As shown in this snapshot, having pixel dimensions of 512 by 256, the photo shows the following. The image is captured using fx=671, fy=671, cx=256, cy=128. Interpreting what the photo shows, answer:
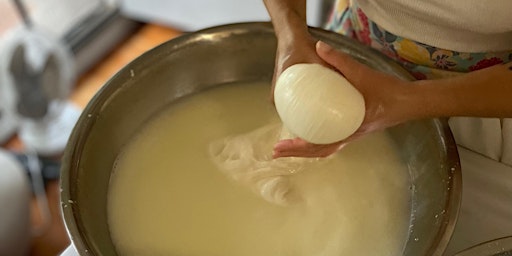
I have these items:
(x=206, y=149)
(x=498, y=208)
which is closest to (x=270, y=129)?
(x=206, y=149)

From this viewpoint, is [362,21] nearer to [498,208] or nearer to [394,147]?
[394,147]

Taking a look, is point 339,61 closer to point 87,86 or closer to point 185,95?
point 185,95

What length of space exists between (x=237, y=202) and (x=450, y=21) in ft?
1.09

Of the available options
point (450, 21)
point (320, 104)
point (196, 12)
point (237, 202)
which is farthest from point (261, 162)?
point (196, 12)

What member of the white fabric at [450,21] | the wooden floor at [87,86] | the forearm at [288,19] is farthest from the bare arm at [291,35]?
the wooden floor at [87,86]

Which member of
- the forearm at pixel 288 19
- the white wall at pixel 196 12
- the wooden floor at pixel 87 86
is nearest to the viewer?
the forearm at pixel 288 19

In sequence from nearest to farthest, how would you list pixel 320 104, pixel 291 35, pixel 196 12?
pixel 320 104 → pixel 291 35 → pixel 196 12

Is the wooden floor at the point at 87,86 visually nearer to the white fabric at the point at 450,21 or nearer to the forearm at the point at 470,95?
the white fabric at the point at 450,21

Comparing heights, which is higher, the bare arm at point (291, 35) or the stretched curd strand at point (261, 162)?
the bare arm at point (291, 35)

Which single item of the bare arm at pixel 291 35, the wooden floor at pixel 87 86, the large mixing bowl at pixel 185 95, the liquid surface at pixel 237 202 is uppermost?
the bare arm at pixel 291 35

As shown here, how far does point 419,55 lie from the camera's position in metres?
0.88

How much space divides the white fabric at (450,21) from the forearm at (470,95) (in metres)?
0.08

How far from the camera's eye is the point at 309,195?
0.80 m

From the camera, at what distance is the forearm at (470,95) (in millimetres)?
708
